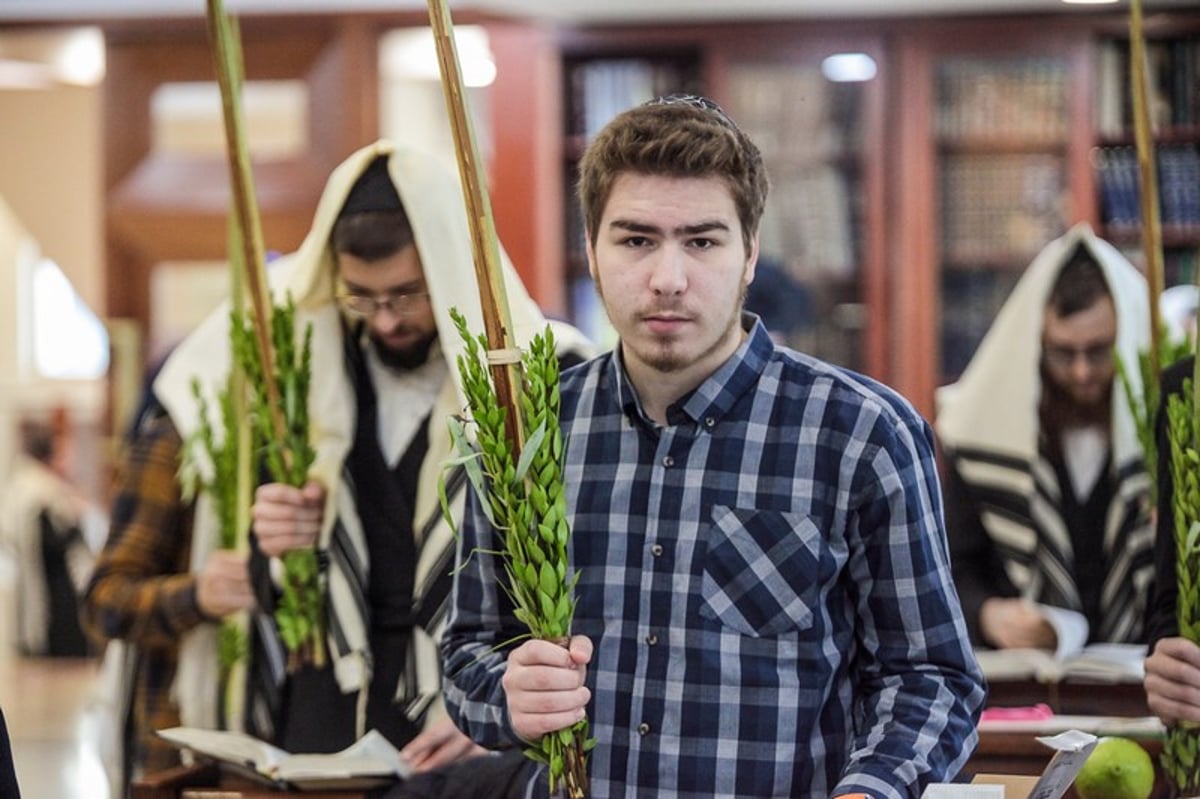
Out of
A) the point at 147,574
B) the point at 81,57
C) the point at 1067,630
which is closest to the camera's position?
the point at 1067,630

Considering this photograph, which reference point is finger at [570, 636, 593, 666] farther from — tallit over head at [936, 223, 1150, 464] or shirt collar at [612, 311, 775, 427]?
tallit over head at [936, 223, 1150, 464]

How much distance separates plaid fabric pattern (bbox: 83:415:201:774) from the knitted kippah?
0.94 metres

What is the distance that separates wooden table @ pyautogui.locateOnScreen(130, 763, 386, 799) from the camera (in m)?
2.67

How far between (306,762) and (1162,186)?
531 cm

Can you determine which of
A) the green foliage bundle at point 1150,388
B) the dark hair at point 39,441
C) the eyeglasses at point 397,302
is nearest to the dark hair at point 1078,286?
the green foliage bundle at point 1150,388

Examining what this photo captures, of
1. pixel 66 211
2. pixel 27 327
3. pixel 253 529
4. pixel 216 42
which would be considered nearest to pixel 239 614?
pixel 253 529

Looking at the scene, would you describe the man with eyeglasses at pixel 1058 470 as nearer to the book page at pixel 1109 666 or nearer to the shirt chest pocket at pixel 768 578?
the book page at pixel 1109 666

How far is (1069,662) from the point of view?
11.6 feet

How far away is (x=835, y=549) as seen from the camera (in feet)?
6.85

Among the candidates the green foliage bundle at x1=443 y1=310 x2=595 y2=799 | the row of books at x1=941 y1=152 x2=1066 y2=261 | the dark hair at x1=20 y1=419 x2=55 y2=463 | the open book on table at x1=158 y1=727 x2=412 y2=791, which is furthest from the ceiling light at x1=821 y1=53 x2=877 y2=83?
the dark hair at x1=20 y1=419 x2=55 y2=463

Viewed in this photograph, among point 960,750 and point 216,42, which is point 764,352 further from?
point 216,42

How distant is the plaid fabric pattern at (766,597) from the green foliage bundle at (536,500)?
0.07 m

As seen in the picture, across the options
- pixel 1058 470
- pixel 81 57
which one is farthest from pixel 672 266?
pixel 81 57

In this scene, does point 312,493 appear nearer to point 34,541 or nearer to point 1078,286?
point 1078,286
